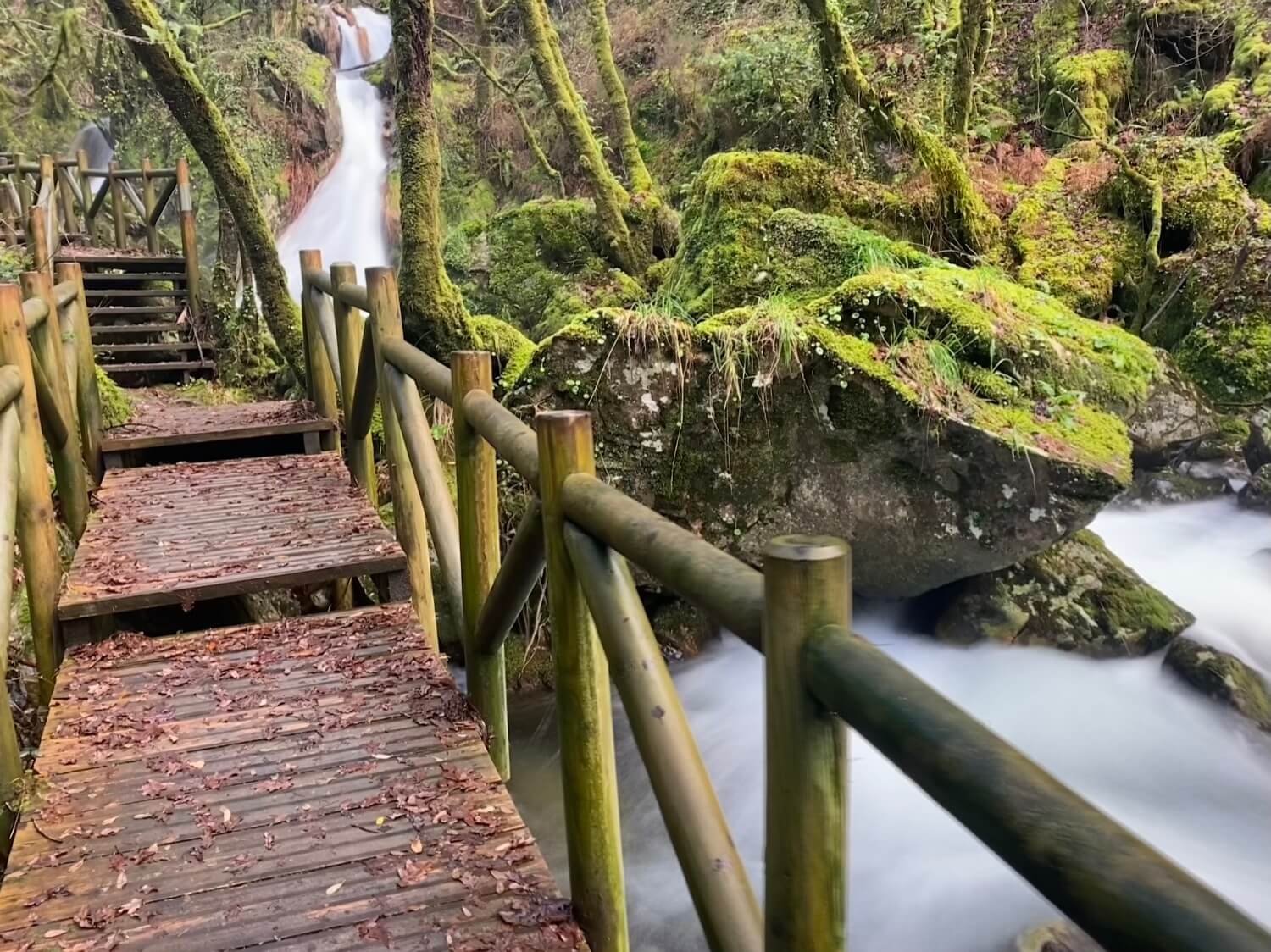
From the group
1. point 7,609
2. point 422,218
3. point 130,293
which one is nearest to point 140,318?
point 130,293

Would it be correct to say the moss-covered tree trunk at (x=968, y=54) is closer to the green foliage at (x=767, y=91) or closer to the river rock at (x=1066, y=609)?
the green foliage at (x=767, y=91)

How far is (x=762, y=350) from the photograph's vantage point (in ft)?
18.2

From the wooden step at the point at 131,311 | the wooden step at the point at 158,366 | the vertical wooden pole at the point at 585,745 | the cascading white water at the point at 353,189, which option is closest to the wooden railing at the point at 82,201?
the wooden step at the point at 131,311

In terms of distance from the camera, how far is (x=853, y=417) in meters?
5.55

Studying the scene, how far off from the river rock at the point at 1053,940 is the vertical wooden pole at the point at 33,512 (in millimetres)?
4084

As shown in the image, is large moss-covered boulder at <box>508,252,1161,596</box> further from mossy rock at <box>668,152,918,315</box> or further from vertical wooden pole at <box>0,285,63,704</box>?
vertical wooden pole at <box>0,285,63,704</box>

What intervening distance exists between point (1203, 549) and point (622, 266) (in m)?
6.03

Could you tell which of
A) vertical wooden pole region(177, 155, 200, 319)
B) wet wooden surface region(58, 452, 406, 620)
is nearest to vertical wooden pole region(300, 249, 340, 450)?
wet wooden surface region(58, 452, 406, 620)

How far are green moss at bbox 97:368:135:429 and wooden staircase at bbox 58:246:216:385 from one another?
2.82 meters

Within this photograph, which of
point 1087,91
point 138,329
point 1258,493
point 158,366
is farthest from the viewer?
point 1087,91

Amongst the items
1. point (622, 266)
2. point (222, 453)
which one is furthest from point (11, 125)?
point (222, 453)

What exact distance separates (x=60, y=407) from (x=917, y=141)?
20.8 feet

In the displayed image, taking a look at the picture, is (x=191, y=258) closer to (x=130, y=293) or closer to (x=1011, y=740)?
(x=130, y=293)

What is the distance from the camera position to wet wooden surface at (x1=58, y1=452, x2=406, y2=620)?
3.73m
